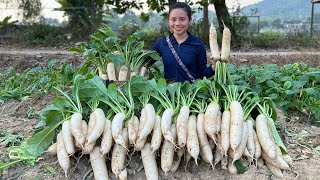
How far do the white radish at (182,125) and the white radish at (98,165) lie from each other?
572mm

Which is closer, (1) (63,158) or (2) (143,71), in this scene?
(1) (63,158)

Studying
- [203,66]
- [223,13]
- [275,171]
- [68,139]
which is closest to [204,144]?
[275,171]

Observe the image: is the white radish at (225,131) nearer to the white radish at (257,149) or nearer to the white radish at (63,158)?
the white radish at (257,149)

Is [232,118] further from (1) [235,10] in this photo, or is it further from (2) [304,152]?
(1) [235,10]

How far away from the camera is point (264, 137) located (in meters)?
2.88

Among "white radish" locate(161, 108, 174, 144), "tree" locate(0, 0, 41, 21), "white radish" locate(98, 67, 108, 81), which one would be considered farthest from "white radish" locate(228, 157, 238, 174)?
"tree" locate(0, 0, 41, 21)

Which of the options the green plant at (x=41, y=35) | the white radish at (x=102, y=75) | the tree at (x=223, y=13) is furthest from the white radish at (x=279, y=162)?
the green plant at (x=41, y=35)

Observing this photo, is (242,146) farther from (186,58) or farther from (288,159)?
(186,58)

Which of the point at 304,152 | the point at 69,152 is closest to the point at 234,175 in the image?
the point at 304,152

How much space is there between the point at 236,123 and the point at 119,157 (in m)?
0.88

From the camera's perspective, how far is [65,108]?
3.13 m

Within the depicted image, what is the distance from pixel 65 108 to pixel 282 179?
174cm

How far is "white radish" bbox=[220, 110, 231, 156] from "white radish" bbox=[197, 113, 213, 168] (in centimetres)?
11

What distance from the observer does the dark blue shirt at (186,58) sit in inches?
154
